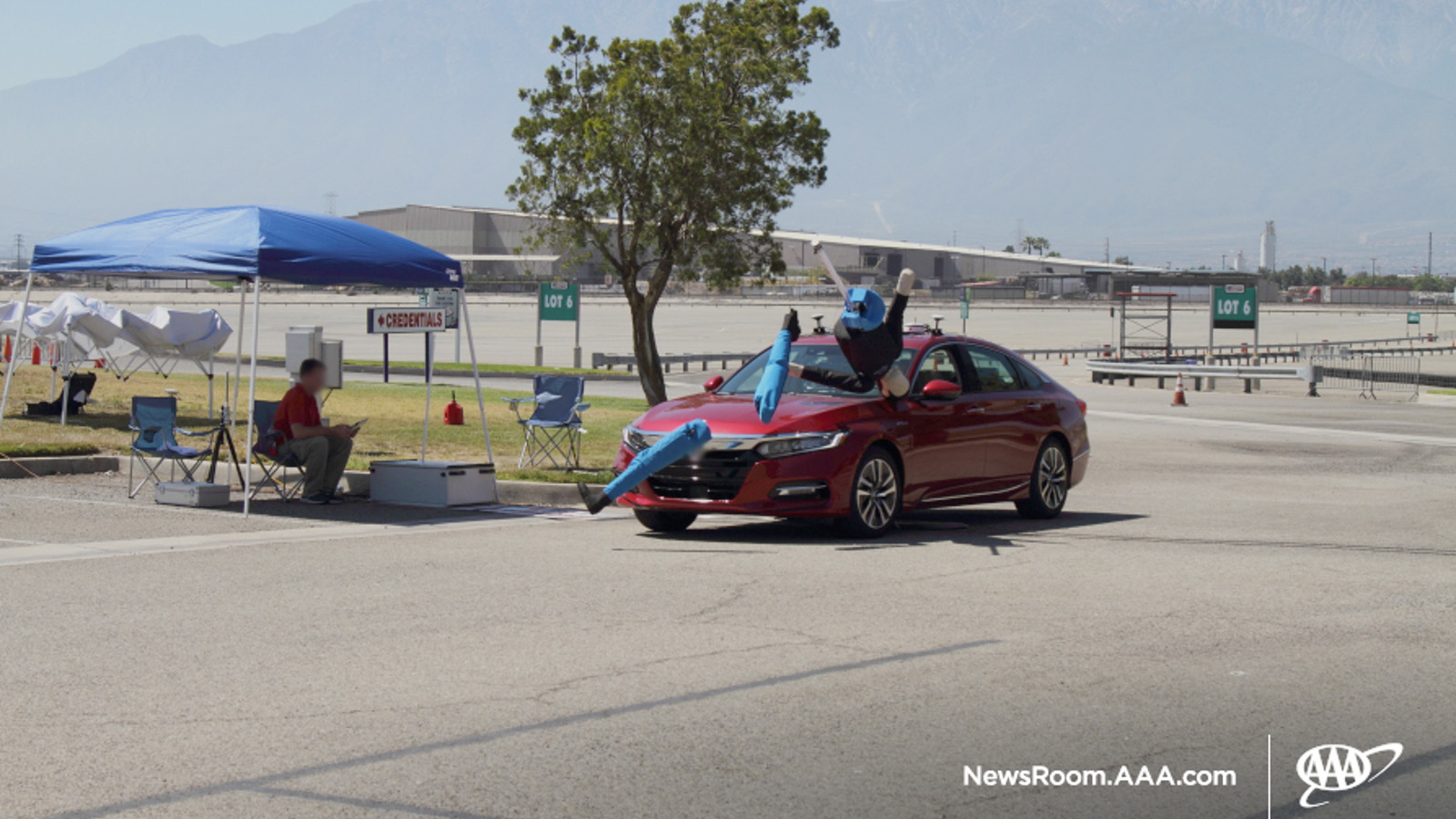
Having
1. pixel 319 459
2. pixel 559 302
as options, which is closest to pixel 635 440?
pixel 319 459

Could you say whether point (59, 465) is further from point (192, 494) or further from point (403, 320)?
point (403, 320)

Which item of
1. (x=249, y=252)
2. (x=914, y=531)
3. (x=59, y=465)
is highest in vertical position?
(x=249, y=252)

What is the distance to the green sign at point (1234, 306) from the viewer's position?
52.5m

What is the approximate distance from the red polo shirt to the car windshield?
12.7ft

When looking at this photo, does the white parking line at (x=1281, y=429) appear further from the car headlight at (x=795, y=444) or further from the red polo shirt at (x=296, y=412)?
the red polo shirt at (x=296, y=412)

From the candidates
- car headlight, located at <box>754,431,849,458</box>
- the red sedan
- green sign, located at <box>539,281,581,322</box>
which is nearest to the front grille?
the red sedan

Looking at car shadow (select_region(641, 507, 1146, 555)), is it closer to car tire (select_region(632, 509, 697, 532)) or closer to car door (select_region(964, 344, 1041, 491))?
car tire (select_region(632, 509, 697, 532))

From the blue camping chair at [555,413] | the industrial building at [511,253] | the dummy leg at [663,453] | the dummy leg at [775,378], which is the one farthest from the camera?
the industrial building at [511,253]

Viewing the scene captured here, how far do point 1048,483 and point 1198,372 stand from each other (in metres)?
31.8

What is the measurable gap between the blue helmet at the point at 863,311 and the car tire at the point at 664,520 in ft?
6.81

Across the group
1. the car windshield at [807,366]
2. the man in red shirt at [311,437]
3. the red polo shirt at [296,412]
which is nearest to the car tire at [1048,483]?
the car windshield at [807,366]

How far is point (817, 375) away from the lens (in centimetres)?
1234

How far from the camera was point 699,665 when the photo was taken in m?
7.21

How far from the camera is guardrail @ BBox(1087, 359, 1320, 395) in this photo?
41344 millimetres
